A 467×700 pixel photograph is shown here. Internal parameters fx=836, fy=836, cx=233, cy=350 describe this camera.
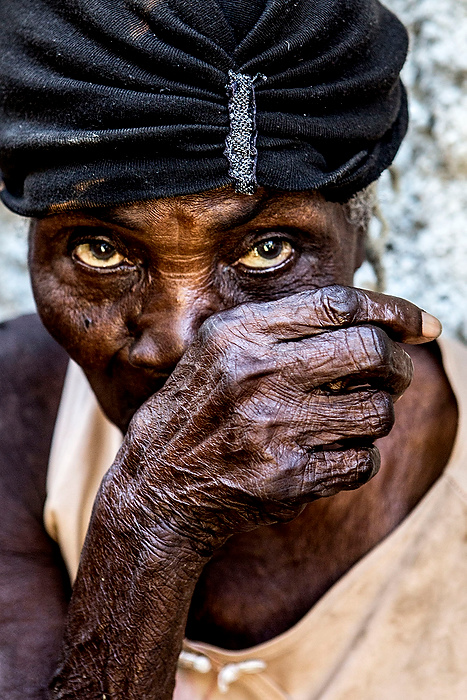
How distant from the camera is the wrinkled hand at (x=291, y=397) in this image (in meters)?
1.45

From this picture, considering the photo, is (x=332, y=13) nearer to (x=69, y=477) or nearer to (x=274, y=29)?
(x=274, y=29)

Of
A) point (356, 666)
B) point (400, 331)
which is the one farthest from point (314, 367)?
point (356, 666)

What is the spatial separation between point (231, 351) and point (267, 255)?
0.33m

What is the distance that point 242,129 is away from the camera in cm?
157

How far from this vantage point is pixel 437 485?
2.05 metres

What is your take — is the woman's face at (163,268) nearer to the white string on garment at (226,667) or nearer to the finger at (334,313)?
the finger at (334,313)

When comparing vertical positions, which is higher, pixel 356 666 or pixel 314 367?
pixel 314 367

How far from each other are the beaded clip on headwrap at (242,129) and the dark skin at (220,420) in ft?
0.19

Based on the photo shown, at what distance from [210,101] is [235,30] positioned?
15 centimetres

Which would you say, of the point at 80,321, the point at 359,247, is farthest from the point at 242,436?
the point at 359,247

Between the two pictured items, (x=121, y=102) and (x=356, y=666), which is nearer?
(x=121, y=102)

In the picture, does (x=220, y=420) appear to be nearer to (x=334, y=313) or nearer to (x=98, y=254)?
(x=334, y=313)

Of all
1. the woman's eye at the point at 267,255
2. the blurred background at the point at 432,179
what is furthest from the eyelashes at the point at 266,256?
the blurred background at the point at 432,179

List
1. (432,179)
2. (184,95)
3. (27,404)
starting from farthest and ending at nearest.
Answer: (432,179), (27,404), (184,95)
